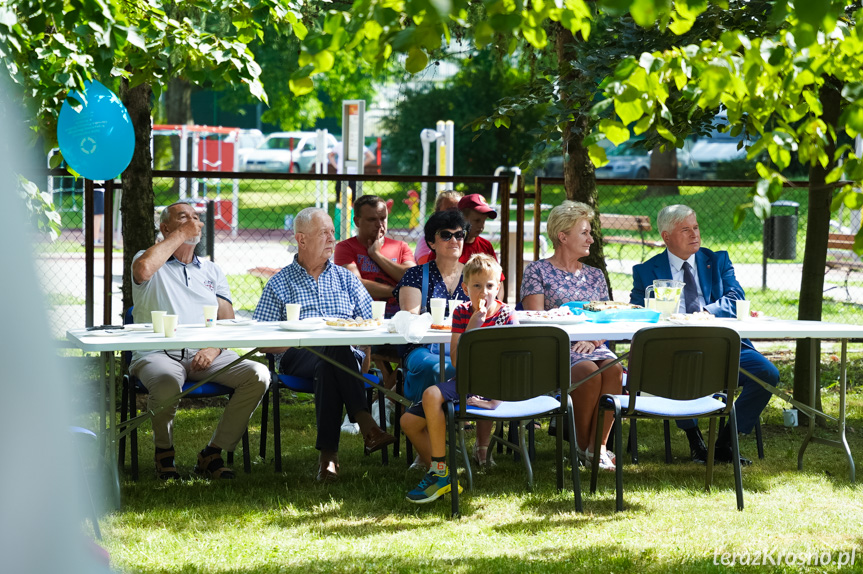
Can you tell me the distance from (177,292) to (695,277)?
2.96 meters

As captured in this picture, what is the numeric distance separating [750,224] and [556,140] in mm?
13188

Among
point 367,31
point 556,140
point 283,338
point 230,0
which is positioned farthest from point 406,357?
point 367,31

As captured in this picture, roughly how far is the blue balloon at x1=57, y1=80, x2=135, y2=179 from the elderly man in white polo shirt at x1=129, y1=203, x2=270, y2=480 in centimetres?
65

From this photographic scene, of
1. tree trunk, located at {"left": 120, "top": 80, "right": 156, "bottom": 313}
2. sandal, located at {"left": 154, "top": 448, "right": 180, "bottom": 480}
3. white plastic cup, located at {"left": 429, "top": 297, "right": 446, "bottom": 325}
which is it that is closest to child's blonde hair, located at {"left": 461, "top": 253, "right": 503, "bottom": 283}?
white plastic cup, located at {"left": 429, "top": 297, "right": 446, "bottom": 325}

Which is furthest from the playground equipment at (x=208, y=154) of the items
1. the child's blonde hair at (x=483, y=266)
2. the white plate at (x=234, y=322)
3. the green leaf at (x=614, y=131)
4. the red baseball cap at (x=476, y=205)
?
the green leaf at (x=614, y=131)

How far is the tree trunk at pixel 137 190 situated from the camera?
6410mm

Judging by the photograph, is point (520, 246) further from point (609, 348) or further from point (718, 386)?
point (718, 386)

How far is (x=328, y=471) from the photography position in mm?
4664

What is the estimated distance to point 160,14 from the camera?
4.77 m

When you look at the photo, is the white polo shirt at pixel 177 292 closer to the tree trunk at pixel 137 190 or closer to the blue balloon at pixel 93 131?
the blue balloon at pixel 93 131

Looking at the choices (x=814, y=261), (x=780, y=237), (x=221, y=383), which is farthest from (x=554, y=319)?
(x=780, y=237)

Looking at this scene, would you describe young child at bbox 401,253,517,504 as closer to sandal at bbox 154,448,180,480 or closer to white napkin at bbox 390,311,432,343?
white napkin at bbox 390,311,432,343

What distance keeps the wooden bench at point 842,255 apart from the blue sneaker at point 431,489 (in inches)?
298

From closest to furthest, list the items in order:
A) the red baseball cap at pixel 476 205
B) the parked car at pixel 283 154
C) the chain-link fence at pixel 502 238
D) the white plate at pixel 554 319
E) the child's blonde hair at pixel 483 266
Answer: the child's blonde hair at pixel 483 266 → the white plate at pixel 554 319 → the red baseball cap at pixel 476 205 → the chain-link fence at pixel 502 238 → the parked car at pixel 283 154
